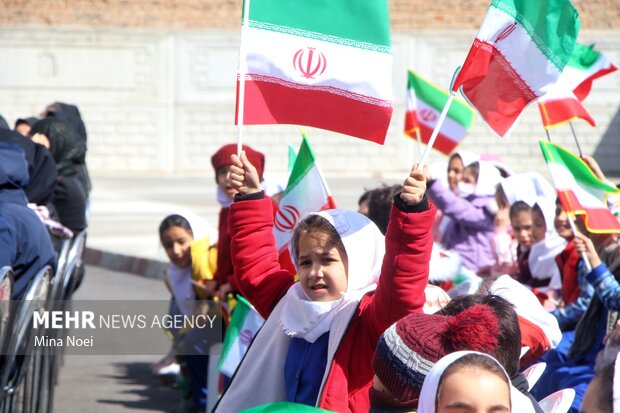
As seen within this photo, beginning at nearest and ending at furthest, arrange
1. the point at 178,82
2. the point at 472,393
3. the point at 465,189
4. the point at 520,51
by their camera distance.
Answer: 1. the point at 472,393
2. the point at 520,51
3. the point at 465,189
4. the point at 178,82

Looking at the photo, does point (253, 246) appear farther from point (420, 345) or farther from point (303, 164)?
point (303, 164)

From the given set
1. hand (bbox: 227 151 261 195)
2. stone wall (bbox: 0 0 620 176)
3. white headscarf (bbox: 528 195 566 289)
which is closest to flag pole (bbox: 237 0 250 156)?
hand (bbox: 227 151 261 195)

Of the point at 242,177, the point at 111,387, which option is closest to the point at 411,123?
the point at 111,387

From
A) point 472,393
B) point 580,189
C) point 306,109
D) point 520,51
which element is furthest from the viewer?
point 580,189

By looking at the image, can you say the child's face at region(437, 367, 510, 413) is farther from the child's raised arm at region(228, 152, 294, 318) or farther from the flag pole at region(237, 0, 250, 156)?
the flag pole at region(237, 0, 250, 156)

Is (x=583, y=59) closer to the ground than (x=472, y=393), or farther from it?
farther from it

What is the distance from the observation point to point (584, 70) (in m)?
7.37

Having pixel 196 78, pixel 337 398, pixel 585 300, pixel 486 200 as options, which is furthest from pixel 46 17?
pixel 337 398

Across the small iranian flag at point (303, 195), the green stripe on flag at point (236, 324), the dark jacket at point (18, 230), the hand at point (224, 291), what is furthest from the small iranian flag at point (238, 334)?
the dark jacket at point (18, 230)

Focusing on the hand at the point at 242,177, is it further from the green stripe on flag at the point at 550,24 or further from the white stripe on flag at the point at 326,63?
the green stripe on flag at the point at 550,24

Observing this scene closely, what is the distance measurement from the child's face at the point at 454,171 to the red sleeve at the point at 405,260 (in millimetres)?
5062

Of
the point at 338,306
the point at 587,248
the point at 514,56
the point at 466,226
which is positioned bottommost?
the point at 466,226

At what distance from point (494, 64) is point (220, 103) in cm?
2338

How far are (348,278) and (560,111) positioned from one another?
10.6ft
